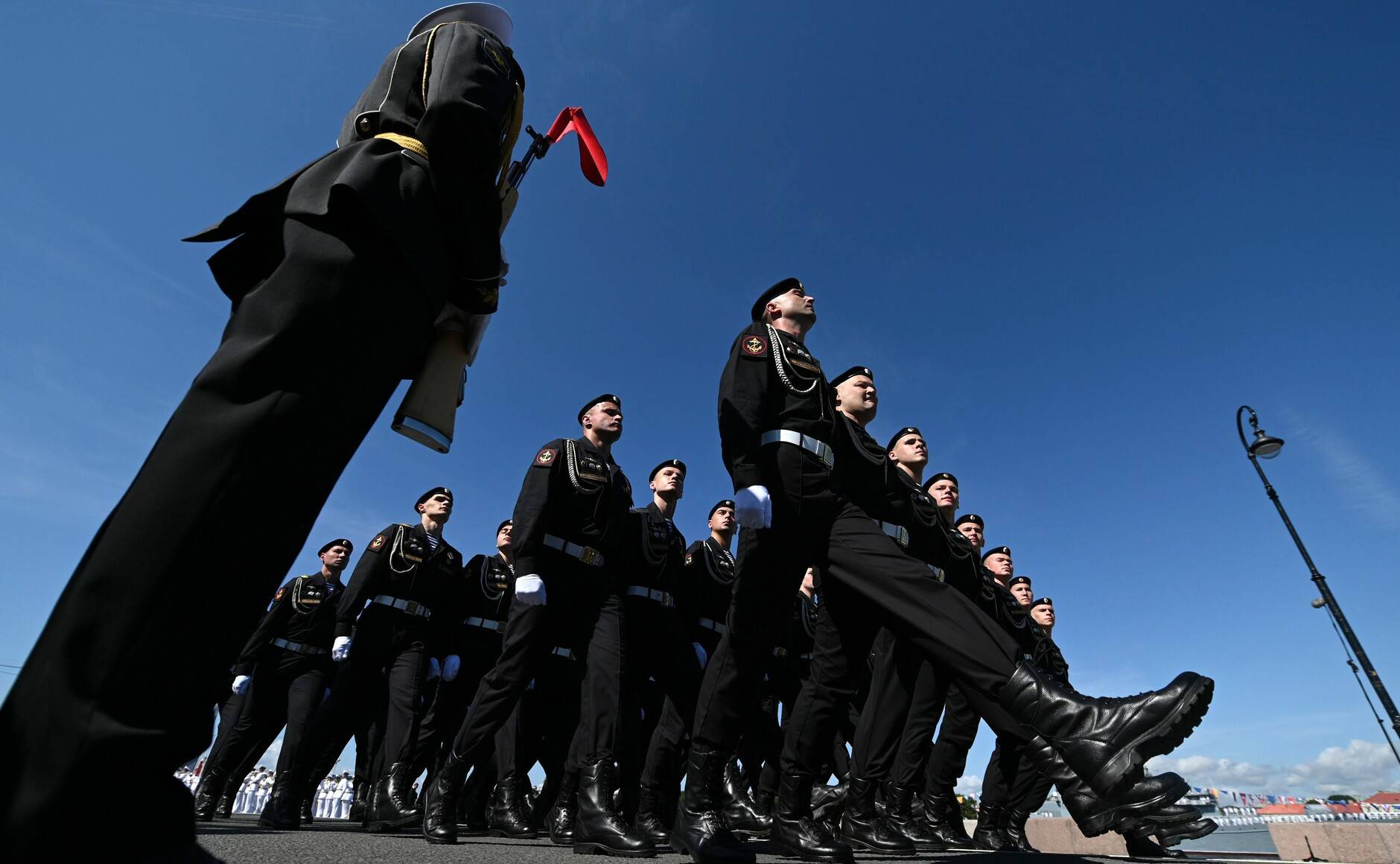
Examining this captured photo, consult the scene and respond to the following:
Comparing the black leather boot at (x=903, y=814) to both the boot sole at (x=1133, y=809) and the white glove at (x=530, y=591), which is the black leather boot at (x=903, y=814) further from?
the boot sole at (x=1133, y=809)

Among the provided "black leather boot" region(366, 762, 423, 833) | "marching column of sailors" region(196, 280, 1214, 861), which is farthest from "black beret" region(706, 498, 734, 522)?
"black leather boot" region(366, 762, 423, 833)

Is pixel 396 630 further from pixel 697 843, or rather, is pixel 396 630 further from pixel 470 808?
pixel 697 843

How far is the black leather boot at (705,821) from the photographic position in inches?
103

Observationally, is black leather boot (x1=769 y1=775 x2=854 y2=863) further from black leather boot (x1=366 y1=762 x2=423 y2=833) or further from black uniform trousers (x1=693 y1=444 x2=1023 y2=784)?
black leather boot (x1=366 y1=762 x2=423 y2=833)

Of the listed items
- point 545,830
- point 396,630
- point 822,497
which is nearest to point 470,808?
point 545,830

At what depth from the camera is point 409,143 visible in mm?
1505

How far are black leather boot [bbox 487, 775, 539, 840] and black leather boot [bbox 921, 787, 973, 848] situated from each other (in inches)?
112

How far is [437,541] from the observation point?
6613 millimetres

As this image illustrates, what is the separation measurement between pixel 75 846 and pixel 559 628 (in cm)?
358

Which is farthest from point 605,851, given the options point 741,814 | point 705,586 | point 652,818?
point 705,586

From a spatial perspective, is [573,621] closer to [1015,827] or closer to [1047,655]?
[1015,827]

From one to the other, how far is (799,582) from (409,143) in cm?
225

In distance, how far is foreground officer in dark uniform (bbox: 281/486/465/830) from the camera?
5090 millimetres

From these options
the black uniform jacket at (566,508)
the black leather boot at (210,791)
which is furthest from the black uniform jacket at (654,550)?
the black leather boot at (210,791)
